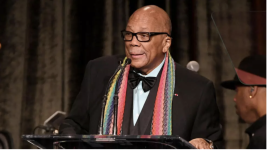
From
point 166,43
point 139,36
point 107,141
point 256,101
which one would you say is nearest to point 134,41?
point 139,36

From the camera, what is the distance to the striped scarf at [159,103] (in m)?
2.33

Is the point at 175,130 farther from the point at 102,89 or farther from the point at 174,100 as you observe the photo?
the point at 102,89

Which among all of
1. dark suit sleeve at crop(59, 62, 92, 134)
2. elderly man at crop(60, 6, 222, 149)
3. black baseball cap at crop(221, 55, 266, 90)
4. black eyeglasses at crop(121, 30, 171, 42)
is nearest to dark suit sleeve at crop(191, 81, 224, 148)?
elderly man at crop(60, 6, 222, 149)

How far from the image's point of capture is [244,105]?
153cm

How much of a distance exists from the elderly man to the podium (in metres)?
0.71

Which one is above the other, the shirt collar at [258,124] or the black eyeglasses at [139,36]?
the black eyeglasses at [139,36]

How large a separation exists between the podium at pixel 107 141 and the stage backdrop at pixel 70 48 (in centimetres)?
213

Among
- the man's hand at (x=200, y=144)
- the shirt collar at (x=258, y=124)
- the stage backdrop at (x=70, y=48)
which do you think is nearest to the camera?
the shirt collar at (x=258, y=124)

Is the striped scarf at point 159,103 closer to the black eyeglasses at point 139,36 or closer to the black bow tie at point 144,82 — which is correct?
the black bow tie at point 144,82

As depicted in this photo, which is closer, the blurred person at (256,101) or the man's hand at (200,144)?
the blurred person at (256,101)

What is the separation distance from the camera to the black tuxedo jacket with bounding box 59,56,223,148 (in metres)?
2.37

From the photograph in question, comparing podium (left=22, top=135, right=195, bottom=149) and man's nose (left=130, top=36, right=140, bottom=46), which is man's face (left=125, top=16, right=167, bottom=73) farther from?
podium (left=22, top=135, right=195, bottom=149)

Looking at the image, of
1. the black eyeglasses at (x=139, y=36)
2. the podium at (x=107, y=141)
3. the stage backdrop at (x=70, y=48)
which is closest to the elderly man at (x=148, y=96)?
the black eyeglasses at (x=139, y=36)

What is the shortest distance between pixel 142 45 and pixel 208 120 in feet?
1.83
